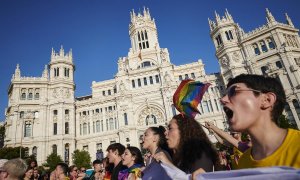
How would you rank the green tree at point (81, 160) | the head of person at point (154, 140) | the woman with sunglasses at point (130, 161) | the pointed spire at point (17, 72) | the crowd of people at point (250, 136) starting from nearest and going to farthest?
the crowd of people at point (250, 136) < the head of person at point (154, 140) < the woman with sunglasses at point (130, 161) < the green tree at point (81, 160) < the pointed spire at point (17, 72)

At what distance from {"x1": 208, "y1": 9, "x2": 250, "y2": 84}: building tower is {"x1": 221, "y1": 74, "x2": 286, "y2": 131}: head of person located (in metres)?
40.7

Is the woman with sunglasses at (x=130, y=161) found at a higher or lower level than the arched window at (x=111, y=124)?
lower

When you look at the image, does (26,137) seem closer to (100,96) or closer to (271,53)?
(100,96)

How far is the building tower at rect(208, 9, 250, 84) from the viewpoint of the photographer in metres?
41.3

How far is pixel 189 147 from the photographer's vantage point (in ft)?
11.3

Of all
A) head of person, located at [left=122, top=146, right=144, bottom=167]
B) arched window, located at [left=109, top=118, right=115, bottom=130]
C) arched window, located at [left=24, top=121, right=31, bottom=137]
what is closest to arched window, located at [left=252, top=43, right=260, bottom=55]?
arched window, located at [left=109, top=118, right=115, bottom=130]

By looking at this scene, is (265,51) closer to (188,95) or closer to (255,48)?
(255,48)

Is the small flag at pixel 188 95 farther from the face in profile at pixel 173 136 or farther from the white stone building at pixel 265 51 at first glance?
the white stone building at pixel 265 51

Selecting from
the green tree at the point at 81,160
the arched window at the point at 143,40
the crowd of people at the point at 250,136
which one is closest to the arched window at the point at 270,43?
the arched window at the point at 143,40

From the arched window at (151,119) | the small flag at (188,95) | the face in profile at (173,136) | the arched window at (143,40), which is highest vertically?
the arched window at (143,40)

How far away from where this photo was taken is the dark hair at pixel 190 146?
10.7 feet

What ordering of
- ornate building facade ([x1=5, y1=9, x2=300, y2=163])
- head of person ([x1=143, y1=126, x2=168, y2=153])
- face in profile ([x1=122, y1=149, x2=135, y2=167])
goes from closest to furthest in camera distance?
head of person ([x1=143, y1=126, x2=168, y2=153]) → face in profile ([x1=122, y1=149, x2=135, y2=167]) → ornate building facade ([x1=5, y1=9, x2=300, y2=163])

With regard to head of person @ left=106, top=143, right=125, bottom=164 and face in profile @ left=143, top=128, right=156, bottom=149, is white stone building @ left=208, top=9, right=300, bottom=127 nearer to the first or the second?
head of person @ left=106, top=143, right=125, bottom=164

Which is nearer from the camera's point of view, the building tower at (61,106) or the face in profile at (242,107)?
the face in profile at (242,107)
